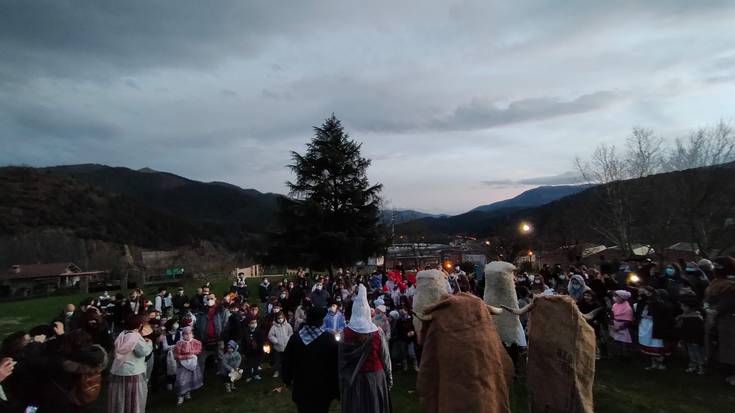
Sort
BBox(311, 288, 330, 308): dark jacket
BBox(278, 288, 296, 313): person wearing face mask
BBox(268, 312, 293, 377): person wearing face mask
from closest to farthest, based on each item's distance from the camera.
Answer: BBox(268, 312, 293, 377): person wearing face mask → BBox(311, 288, 330, 308): dark jacket → BBox(278, 288, 296, 313): person wearing face mask

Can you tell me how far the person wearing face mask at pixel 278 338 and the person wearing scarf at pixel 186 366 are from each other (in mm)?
1695

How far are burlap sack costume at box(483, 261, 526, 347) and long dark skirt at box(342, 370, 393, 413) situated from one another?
9.62 feet

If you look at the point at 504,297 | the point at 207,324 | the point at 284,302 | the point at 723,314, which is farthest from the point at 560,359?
the point at 284,302

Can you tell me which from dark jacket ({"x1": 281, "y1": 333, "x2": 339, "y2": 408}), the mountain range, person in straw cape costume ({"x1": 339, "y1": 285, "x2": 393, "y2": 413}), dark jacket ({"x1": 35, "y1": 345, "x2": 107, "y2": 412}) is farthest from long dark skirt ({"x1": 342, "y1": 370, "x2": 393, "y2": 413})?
the mountain range

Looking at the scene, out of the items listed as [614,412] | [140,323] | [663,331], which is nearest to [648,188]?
[663,331]

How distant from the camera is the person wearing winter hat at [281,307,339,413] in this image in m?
5.18

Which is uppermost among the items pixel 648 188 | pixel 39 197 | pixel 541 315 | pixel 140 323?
pixel 39 197

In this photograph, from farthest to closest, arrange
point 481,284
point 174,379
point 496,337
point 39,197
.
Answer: point 39,197, point 481,284, point 174,379, point 496,337

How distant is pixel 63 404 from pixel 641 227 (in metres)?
32.3

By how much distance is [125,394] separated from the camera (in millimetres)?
6078

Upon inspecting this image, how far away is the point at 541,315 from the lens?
3672 mm

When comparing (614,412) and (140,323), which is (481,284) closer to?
(614,412)

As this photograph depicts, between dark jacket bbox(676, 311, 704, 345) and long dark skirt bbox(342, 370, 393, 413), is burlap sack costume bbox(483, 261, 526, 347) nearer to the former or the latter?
long dark skirt bbox(342, 370, 393, 413)

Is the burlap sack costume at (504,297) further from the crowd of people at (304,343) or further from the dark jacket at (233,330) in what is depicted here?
the dark jacket at (233,330)
